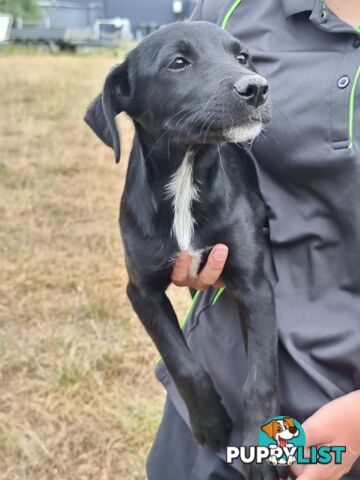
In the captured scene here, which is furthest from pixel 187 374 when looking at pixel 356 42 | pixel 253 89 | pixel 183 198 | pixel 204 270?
pixel 356 42

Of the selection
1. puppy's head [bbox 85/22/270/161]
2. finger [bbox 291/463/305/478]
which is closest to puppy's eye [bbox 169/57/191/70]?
puppy's head [bbox 85/22/270/161]

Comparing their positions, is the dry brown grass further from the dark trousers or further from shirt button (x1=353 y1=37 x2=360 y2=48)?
shirt button (x1=353 y1=37 x2=360 y2=48)

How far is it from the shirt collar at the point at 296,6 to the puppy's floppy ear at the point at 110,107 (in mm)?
418

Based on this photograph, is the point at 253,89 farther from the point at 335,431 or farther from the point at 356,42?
the point at 335,431

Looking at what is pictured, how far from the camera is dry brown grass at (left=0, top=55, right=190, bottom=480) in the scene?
2795 millimetres

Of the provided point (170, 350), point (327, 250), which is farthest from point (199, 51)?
point (170, 350)

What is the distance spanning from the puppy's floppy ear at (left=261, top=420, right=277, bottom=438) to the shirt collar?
75 cm

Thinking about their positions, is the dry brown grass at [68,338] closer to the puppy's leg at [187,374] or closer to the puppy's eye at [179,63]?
the puppy's leg at [187,374]

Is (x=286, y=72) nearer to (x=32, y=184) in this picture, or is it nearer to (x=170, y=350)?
(x=170, y=350)

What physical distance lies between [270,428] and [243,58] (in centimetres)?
72

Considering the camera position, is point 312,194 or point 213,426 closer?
point 312,194

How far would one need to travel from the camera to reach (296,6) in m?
1.36

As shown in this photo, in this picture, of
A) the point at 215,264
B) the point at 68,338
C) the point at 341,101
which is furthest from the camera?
the point at 68,338

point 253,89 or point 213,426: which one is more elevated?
point 253,89
